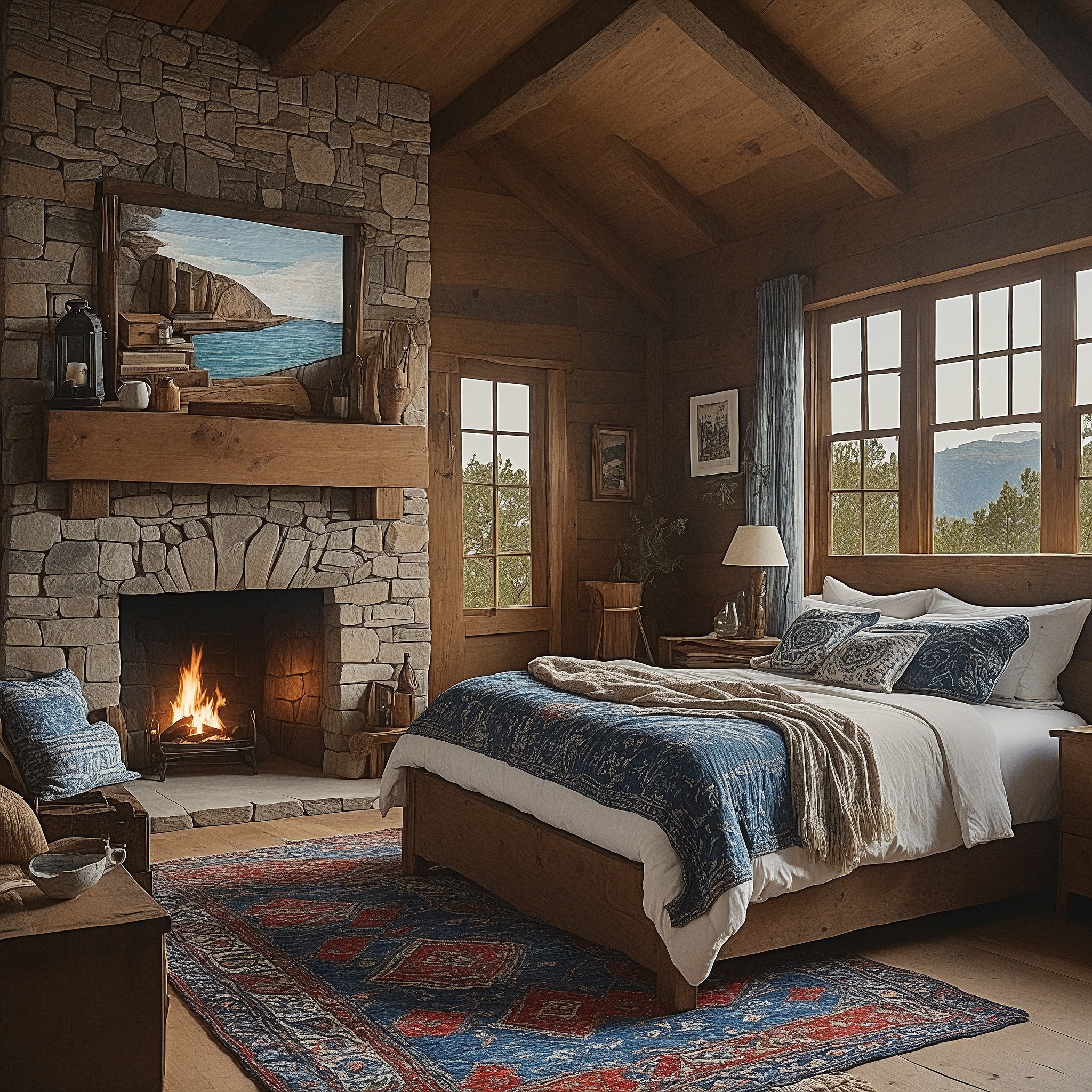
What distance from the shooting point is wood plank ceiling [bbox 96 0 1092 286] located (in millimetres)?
4812

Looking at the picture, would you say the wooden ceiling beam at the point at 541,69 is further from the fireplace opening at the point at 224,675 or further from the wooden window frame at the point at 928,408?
the fireplace opening at the point at 224,675

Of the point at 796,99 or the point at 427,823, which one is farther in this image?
the point at 796,99

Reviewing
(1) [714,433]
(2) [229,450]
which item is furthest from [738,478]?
(2) [229,450]

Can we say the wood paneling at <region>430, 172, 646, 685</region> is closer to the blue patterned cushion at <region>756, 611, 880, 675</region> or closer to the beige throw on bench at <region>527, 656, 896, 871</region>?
the blue patterned cushion at <region>756, 611, 880, 675</region>

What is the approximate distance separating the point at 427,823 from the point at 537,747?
81cm

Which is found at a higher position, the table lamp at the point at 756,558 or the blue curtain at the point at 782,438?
the blue curtain at the point at 782,438

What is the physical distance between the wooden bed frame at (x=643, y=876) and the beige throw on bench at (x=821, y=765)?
0.60ft

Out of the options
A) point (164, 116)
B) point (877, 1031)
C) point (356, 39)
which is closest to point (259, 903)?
point (877, 1031)

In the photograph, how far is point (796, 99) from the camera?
5.17 m

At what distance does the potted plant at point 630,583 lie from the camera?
6.63 meters

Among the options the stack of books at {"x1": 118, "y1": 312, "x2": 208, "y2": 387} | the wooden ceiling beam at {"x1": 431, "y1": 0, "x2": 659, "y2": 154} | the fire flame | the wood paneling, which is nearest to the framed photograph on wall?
the wood paneling

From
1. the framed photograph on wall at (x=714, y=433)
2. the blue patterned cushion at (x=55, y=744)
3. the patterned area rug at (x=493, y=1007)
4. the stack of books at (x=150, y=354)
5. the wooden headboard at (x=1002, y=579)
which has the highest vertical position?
the stack of books at (x=150, y=354)

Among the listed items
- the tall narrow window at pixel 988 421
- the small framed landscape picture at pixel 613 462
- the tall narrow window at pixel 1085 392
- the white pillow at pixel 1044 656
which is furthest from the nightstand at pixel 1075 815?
the small framed landscape picture at pixel 613 462

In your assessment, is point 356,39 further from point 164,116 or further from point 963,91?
point 963,91
